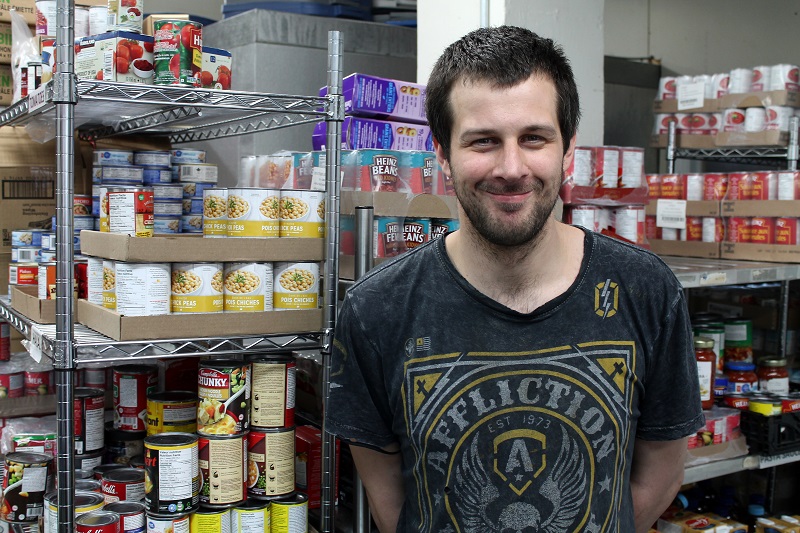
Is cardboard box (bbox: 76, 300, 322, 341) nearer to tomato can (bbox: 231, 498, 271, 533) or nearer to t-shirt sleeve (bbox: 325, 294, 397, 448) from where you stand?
tomato can (bbox: 231, 498, 271, 533)

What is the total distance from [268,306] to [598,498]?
3.92 feet

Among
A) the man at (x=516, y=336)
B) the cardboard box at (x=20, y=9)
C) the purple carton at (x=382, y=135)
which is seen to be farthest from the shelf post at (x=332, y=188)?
the cardboard box at (x=20, y=9)

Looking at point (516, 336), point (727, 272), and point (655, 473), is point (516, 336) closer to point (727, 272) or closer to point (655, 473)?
point (655, 473)

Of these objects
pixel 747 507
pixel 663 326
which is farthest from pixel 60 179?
pixel 747 507

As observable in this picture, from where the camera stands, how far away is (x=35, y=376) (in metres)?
3.04

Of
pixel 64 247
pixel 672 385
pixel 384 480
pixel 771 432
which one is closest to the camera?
pixel 672 385

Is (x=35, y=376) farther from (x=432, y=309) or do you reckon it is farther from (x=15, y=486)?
(x=432, y=309)

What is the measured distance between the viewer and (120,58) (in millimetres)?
2232

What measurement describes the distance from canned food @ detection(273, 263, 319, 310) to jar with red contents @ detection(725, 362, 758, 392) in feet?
5.98

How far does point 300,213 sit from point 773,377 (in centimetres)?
211

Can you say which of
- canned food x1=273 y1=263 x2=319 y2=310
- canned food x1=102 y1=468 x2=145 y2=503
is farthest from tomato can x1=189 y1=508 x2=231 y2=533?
canned food x1=273 y1=263 x2=319 y2=310

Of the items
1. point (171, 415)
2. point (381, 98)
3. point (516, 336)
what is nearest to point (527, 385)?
point (516, 336)

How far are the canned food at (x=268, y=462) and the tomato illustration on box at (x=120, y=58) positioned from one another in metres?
1.00

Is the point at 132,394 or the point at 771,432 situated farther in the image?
Result: the point at 771,432
